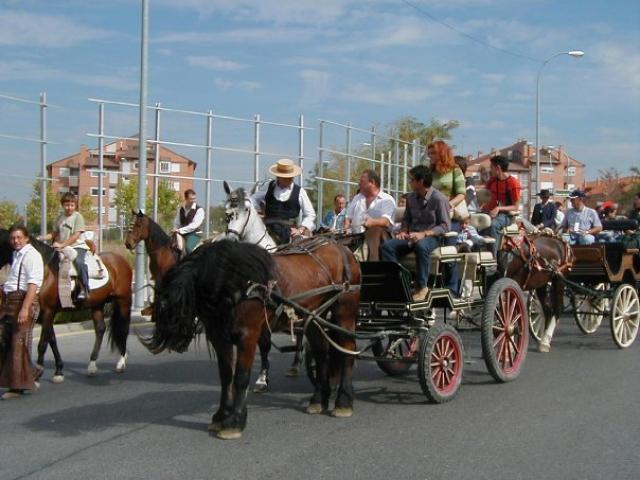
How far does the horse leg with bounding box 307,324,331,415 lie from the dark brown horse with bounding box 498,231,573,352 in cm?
360

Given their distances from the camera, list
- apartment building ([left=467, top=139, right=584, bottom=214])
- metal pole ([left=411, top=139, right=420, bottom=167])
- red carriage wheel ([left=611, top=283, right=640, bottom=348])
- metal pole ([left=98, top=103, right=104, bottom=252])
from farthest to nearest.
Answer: apartment building ([left=467, top=139, right=584, bottom=214]), metal pole ([left=411, top=139, right=420, bottom=167]), metal pole ([left=98, top=103, right=104, bottom=252]), red carriage wheel ([left=611, top=283, right=640, bottom=348])

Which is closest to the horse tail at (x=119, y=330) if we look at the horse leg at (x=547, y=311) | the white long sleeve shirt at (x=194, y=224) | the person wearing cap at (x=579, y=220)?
the white long sleeve shirt at (x=194, y=224)

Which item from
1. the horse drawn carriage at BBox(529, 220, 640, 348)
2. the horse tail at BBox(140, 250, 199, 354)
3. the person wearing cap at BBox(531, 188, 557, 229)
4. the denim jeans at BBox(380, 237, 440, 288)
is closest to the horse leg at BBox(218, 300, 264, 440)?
the horse tail at BBox(140, 250, 199, 354)

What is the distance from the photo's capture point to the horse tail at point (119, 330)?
35.4 ft

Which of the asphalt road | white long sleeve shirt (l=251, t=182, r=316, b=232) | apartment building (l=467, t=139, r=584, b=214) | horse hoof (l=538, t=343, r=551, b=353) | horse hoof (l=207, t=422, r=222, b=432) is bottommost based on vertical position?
the asphalt road

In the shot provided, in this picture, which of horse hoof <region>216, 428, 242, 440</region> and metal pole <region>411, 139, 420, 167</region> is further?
metal pole <region>411, 139, 420, 167</region>

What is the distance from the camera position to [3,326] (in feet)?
30.3

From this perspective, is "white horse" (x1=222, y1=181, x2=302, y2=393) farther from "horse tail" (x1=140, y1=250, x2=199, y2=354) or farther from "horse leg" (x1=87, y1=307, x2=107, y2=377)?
"horse leg" (x1=87, y1=307, x2=107, y2=377)

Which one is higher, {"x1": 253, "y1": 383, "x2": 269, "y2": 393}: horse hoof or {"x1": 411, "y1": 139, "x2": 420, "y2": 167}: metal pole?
{"x1": 411, "y1": 139, "x2": 420, "y2": 167}: metal pole

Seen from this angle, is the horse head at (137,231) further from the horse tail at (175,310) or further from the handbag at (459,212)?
the horse tail at (175,310)

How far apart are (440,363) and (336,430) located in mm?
1621

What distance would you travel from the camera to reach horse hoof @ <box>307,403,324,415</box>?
8.14 meters

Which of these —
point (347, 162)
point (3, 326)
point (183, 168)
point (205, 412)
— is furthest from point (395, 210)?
point (183, 168)

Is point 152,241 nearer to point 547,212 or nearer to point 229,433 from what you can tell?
point 229,433
